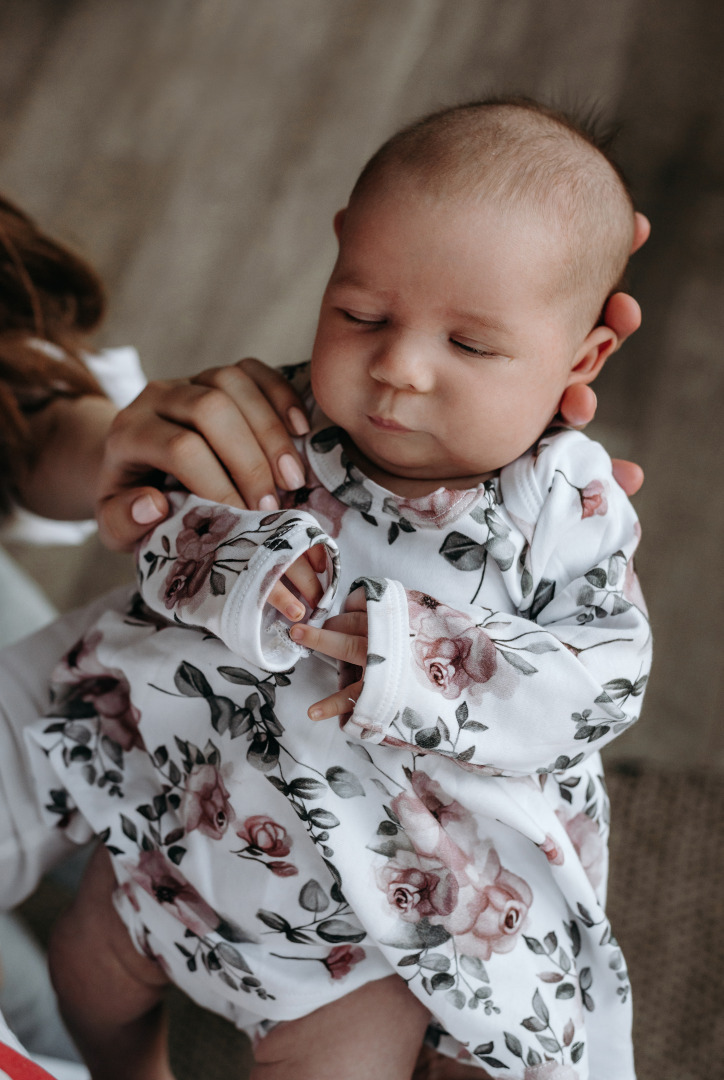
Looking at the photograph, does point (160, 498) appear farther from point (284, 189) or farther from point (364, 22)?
point (364, 22)

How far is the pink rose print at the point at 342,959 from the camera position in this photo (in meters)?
0.73

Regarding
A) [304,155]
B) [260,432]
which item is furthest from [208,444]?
[304,155]

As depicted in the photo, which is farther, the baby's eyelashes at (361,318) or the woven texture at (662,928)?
the woven texture at (662,928)

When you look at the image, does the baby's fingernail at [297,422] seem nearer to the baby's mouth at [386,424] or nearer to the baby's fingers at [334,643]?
the baby's mouth at [386,424]

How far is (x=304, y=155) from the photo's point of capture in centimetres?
199

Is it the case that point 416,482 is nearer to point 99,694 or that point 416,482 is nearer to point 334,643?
point 334,643

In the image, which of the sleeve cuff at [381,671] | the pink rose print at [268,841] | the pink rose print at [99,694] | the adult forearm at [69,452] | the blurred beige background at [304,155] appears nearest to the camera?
the sleeve cuff at [381,671]

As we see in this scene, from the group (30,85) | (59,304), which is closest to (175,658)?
(59,304)

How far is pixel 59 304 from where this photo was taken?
1.19m

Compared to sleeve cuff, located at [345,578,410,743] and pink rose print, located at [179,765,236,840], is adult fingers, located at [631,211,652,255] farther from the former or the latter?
pink rose print, located at [179,765,236,840]

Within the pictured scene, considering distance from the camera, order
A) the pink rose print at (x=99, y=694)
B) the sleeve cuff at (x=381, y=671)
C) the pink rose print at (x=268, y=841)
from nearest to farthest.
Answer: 1. the sleeve cuff at (x=381, y=671)
2. the pink rose print at (x=268, y=841)
3. the pink rose print at (x=99, y=694)

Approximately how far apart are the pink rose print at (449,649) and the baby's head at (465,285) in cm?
15

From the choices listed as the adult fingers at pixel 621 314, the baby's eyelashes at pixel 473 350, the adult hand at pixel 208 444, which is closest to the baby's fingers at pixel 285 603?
the adult hand at pixel 208 444

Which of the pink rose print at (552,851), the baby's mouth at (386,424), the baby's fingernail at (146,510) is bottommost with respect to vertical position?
the pink rose print at (552,851)
